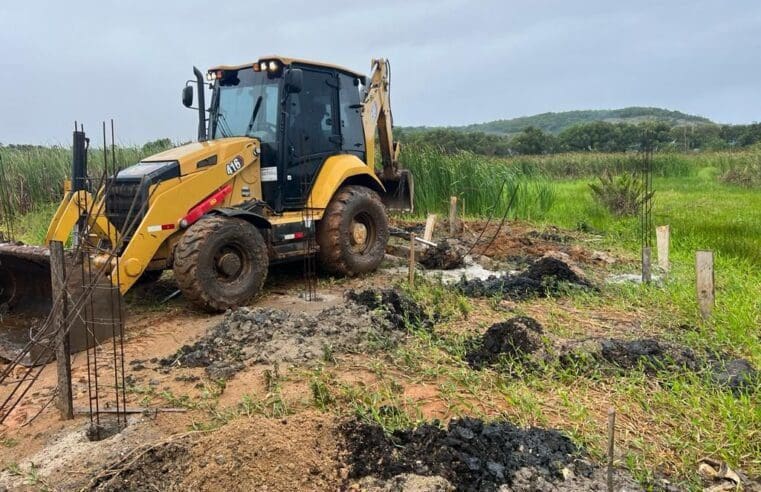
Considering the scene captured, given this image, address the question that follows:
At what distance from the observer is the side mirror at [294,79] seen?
5.97m

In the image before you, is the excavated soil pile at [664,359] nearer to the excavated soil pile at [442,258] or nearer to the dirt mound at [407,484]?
the dirt mound at [407,484]

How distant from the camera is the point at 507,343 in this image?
4.11 m

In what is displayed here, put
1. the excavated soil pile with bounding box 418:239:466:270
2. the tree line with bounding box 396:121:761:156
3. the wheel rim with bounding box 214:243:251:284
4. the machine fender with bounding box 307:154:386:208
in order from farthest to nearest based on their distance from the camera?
the tree line with bounding box 396:121:761:156
the excavated soil pile with bounding box 418:239:466:270
the machine fender with bounding box 307:154:386:208
the wheel rim with bounding box 214:243:251:284

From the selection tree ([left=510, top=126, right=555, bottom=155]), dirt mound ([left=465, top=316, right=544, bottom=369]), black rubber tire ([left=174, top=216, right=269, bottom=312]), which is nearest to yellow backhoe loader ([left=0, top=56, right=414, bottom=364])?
black rubber tire ([left=174, top=216, right=269, bottom=312])

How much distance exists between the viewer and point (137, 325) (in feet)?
17.2

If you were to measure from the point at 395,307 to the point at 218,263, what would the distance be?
1687 millimetres

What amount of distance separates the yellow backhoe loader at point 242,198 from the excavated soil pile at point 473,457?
2756 mm

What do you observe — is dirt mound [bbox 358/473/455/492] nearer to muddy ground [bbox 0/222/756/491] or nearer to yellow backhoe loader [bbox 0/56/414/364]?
muddy ground [bbox 0/222/756/491]

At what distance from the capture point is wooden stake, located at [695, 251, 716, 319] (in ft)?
15.0

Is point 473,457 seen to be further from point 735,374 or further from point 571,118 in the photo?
point 571,118

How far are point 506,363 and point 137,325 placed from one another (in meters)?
3.28

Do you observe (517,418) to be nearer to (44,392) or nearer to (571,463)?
(571,463)

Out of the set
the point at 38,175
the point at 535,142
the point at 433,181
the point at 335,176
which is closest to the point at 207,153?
the point at 335,176

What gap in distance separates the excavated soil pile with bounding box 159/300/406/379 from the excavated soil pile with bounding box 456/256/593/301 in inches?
58.6
